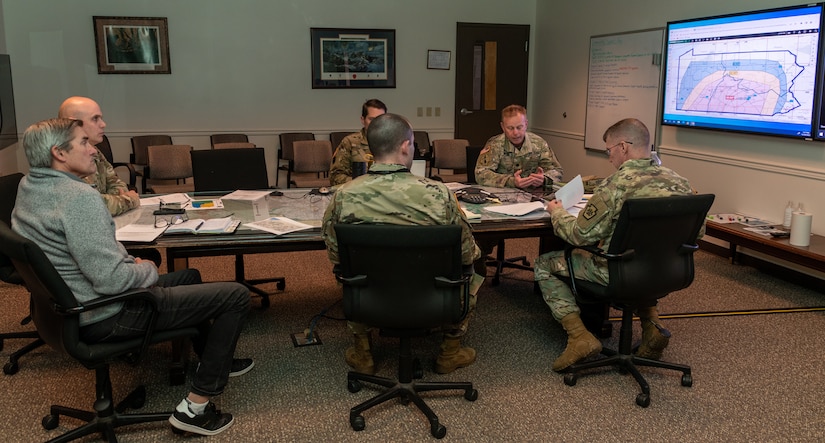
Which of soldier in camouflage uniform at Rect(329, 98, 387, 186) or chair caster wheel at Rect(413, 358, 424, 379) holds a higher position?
soldier in camouflage uniform at Rect(329, 98, 387, 186)

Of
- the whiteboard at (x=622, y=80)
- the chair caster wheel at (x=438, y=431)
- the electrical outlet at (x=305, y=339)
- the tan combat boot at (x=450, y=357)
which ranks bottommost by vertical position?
the chair caster wheel at (x=438, y=431)

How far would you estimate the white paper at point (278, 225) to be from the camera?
2924 mm

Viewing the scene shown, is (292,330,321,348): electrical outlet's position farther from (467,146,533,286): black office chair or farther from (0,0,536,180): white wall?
(0,0,536,180): white wall

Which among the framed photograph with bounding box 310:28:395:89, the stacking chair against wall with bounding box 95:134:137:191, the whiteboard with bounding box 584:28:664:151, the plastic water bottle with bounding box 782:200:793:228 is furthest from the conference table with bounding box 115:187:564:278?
the framed photograph with bounding box 310:28:395:89

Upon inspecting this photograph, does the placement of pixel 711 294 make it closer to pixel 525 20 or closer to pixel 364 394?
pixel 364 394

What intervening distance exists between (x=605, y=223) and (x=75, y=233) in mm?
1984

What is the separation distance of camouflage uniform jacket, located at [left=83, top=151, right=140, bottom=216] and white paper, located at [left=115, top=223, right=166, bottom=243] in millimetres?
336

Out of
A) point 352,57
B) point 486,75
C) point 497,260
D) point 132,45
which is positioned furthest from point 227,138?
point 497,260

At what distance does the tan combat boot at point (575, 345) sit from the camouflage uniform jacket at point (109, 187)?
7.28ft

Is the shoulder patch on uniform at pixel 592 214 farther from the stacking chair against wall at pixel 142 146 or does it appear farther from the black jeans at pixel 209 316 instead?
the stacking chair against wall at pixel 142 146

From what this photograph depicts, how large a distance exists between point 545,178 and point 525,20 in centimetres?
421

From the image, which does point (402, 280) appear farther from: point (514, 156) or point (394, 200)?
point (514, 156)

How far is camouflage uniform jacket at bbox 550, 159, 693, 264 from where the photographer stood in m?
2.76

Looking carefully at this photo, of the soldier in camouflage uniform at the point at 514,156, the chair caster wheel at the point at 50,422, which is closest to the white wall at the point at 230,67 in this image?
the soldier in camouflage uniform at the point at 514,156
